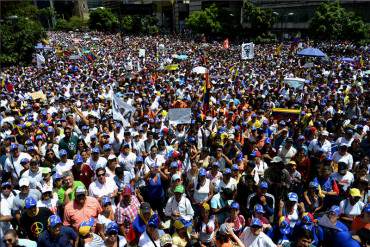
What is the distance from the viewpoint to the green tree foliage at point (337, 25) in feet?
108

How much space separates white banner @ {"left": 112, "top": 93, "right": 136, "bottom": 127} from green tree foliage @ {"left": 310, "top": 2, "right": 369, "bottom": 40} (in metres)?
30.4

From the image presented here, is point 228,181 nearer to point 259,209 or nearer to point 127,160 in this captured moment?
point 259,209

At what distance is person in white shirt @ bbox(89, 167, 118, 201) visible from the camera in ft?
17.9

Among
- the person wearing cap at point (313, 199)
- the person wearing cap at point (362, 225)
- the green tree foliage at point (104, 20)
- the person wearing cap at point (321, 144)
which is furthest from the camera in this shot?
the green tree foliage at point (104, 20)

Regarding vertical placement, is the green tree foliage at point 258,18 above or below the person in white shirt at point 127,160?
above

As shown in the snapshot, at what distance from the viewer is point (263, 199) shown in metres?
5.00

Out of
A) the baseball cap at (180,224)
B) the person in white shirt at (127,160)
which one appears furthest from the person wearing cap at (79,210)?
the person in white shirt at (127,160)

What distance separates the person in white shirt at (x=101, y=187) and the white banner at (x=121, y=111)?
3362mm

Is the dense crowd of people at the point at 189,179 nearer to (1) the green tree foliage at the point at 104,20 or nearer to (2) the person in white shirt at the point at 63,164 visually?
(2) the person in white shirt at the point at 63,164

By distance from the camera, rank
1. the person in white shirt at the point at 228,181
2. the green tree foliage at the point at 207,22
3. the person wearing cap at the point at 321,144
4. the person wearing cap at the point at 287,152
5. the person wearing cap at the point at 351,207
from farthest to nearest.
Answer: the green tree foliage at the point at 207,22 → the person wearing cap at the point at 321,144 → the person wearing cap at the point at 287,152 → the person in white shirt at the point at 228,181 → the person wearing cap at the point at 351,207

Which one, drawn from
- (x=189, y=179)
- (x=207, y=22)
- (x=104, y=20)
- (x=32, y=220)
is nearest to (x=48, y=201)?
(x=32, y=220)

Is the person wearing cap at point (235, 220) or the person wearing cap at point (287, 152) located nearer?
the person wearing cap at point (235, 220)

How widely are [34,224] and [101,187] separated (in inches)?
44.2

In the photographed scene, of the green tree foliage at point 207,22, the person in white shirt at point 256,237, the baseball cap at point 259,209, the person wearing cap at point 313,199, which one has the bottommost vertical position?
the person wearing cap at point 313,199
